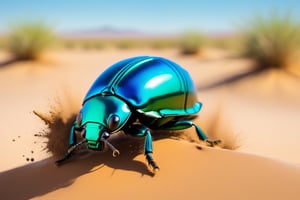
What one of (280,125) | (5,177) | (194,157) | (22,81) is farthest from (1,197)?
(22,81)

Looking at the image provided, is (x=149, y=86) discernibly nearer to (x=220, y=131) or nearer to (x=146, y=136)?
(x=146, y=136)

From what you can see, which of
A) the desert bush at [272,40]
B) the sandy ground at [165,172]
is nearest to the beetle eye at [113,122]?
the sandy ground at [165,172]

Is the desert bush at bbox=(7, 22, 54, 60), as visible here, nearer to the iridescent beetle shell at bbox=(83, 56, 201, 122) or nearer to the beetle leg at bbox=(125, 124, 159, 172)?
the iridescent beetle shell at bbox=(83, 56, 201, 122)

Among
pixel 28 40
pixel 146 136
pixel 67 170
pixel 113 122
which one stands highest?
pixel 113 122

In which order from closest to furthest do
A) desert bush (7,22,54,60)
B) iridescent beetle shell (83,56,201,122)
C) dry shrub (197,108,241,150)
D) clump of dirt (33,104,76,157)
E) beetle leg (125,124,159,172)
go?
beetle leg (125,124,159,172) < iridescent beetle shell (83,56,201,122) < clump of dirt (33,104,76,157) < dry shrub (197,108,241,150) < desert bush (7,22,54,60)

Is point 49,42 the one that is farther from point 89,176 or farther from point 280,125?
point 89,176

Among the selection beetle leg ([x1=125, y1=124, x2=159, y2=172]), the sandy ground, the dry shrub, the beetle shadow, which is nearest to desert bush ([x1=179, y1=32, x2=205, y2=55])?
the sandy ground

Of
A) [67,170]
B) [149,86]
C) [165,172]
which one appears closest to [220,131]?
[149,86]
